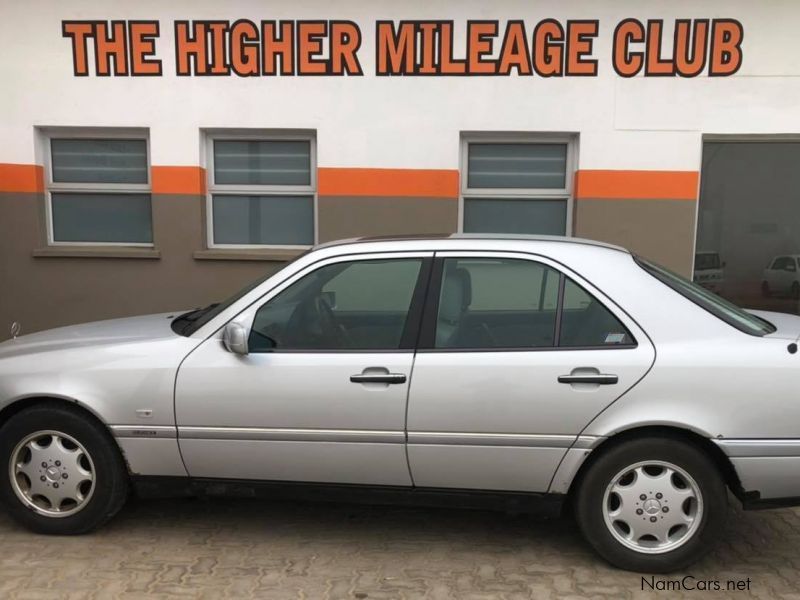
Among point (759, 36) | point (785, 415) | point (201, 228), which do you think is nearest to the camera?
point (785, 415)

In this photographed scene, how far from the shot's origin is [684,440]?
9.79 ft

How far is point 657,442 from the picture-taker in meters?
2.97

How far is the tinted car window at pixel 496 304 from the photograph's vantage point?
10.2 ft

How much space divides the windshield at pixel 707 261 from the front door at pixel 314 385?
483 cm

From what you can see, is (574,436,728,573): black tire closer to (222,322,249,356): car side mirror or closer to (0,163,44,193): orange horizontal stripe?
(222,322,249,356): car side mirror

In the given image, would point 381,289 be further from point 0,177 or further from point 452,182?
point 0,177

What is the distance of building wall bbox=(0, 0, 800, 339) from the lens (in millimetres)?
6449

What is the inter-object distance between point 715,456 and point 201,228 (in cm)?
554

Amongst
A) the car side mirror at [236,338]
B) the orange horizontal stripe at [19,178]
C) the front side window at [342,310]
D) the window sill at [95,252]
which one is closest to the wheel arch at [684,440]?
the front side window at [342,310]

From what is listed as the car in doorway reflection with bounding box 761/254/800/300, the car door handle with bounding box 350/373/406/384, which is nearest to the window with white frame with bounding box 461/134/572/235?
the car in doorway reflection with bounding box 761/254/800/300

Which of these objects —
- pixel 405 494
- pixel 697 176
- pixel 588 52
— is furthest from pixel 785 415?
pixel 588 52

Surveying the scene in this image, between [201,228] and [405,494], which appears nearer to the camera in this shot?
[405,494]

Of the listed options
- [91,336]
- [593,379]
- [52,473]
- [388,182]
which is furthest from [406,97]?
[52,473]

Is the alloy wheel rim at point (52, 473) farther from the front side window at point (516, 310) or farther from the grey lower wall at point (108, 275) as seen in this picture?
the grey lower wall at point (108, 275)
